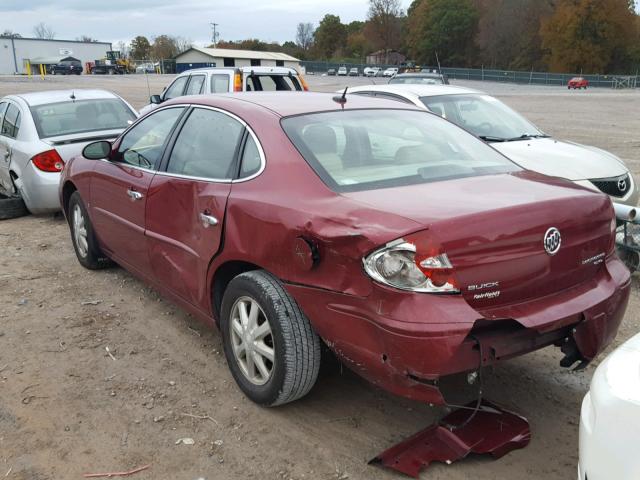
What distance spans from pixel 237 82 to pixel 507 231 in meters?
9.28

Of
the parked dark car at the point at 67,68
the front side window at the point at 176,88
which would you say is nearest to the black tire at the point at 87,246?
the front side window at the point at 176,88

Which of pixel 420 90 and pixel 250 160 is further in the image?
pixel 420 90

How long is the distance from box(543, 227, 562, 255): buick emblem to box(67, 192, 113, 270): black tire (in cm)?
386

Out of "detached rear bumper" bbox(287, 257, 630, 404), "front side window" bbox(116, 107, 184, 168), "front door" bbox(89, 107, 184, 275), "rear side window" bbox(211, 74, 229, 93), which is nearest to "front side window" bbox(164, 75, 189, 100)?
"rear side window" bbox(211, 74, 229, 93)

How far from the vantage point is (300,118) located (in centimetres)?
353

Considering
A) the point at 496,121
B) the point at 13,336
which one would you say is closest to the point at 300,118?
Result: the point at 13,336

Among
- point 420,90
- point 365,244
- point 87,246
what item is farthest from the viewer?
point 420,90

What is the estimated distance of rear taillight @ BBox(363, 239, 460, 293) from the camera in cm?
254

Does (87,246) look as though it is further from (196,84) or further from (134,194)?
Answer: (196,84)

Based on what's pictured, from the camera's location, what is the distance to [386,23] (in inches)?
4400

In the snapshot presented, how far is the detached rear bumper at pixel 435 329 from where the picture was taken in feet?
8.20

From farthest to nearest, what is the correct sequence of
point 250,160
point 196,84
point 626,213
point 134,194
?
point 196,84 < point 626,213 < point 134,194 < point 250,160

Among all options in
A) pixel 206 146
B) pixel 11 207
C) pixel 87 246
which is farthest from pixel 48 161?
pixel 206 146

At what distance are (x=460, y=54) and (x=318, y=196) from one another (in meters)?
103
